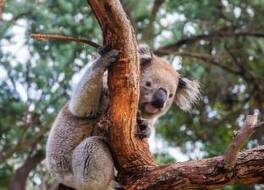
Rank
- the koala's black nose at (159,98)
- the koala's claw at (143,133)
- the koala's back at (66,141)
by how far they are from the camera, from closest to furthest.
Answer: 1. the koala's claw at (143,133)
2. the koala's back at (66,141)
3. the koala's black nose at (159,98)

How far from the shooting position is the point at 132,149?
3787 mm

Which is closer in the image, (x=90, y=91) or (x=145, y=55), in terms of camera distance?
(x=90, y=91)

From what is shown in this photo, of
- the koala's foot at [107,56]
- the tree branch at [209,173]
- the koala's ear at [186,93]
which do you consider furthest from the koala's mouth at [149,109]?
the tree branch at [209,173]

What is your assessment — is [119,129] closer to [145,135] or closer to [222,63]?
[145,135]

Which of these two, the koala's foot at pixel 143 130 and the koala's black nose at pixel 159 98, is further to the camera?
the koala's black nose at pixel 159 98

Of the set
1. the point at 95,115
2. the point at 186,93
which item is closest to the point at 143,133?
the point at 95,115

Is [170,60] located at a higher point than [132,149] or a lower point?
higher

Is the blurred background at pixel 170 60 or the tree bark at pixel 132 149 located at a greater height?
the blurred background at pixel 170 60

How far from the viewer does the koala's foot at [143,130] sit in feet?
12.7

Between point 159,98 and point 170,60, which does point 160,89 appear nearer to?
point 159,98

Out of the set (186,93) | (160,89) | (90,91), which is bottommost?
(90,91)

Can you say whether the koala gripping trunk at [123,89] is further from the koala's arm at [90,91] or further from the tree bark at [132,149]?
the koala's arm at [90,91]

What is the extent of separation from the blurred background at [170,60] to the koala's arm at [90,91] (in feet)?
5.92

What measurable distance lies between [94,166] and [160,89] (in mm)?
1018
